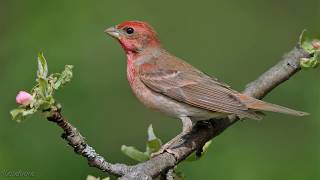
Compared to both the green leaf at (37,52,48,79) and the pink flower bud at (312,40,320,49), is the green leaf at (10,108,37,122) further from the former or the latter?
the pink flower bud at (312,40,320,49)

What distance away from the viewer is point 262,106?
511 centimetres

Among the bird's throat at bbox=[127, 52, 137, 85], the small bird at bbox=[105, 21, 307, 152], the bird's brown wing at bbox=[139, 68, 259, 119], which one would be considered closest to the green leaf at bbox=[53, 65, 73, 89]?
the small bird at bbox=[105, 21, 307, 152]

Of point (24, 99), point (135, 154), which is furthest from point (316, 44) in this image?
point (24, 99)

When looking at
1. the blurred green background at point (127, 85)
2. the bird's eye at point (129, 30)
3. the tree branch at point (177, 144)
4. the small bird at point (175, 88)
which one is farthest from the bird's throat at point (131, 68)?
the tree branch at point (177, 144)

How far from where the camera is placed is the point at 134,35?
20.1 ft

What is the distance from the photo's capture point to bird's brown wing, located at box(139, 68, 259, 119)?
5.29 m

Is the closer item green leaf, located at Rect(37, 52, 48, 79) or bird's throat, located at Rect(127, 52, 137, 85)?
green leaf, located at Rect(37, 52, 48, 79)

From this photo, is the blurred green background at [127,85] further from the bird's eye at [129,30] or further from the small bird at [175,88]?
the bird's eye at [129,30]

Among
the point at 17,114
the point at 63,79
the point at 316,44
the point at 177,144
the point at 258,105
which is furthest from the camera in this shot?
the point at 258,105

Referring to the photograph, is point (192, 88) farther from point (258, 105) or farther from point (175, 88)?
point (258, 105)

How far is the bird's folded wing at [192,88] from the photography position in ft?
17.4

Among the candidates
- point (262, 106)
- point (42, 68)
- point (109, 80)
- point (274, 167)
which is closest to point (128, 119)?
point (109, 80)

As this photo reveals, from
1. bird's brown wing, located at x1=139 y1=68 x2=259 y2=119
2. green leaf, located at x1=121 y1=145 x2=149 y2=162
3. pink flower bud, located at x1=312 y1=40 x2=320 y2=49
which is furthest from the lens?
bird's brown wing, located at x1=139 y1=68 x2=259 y2=119

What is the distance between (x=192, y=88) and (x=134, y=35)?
831 millimetres
